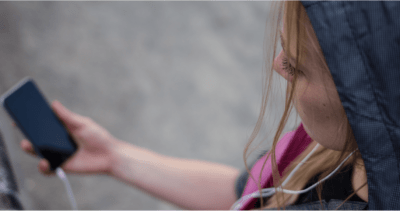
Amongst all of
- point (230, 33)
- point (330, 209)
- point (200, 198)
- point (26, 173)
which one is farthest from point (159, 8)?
point (330, 209)

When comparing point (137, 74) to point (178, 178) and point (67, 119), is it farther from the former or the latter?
point (178, 178)

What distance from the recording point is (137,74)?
5.41 feet

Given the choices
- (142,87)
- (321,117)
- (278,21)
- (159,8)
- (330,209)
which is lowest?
(330,209)

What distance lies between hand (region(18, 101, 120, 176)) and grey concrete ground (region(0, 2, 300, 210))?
51 cm

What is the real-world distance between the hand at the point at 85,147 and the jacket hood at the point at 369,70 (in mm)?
734

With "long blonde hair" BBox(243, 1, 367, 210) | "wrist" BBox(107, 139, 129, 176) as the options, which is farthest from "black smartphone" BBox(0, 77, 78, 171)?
"long blonde hair" BBox(243, 1, 367, 210)

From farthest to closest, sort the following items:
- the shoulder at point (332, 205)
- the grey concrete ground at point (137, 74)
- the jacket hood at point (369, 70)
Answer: the grey concrete ground at point (137, 74)
the shoulder at point (332, 205)
the jacket hood at point (369, 70)

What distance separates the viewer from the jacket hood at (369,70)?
11.0 inches

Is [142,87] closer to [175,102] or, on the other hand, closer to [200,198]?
[175,102]

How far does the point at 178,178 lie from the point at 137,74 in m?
0.99

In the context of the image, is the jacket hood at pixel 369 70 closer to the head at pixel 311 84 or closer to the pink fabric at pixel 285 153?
the head at pixel 311 84

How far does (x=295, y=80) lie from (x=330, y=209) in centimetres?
30

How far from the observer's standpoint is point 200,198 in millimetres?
776

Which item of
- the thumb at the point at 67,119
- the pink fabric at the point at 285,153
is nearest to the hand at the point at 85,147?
the thumb at the point at 67,119
